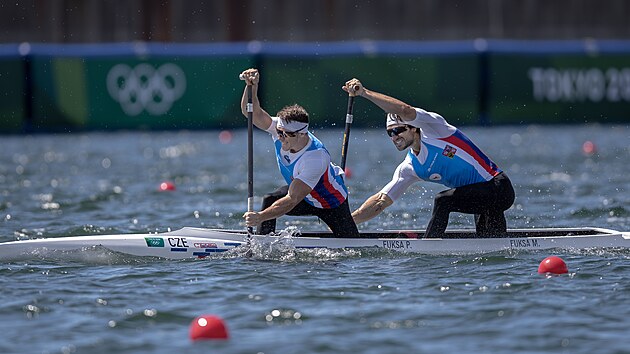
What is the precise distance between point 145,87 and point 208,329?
18289mm

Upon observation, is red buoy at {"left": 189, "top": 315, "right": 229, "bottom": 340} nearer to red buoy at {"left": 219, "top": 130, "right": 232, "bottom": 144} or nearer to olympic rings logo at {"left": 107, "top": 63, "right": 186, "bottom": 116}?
red buoy at {"left": 219, "top": 130, "right": 232, "bottom": 144}

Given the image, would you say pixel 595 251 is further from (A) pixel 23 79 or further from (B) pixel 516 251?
(A) pixel 23 79

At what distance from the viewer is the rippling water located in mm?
8102

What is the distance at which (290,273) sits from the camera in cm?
1048

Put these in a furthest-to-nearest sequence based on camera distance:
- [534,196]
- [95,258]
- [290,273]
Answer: [534,196]
[95,258]
[290,273]

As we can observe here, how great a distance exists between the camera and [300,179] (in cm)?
1109

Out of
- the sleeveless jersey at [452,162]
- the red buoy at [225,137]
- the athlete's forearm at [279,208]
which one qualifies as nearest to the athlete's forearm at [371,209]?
the sleeveless jersey at [452,162]

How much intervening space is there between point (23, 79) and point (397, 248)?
15.6 meters

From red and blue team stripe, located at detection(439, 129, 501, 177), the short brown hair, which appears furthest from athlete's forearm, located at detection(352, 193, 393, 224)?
the short brown hair

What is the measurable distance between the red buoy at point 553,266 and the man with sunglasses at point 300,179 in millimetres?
2005

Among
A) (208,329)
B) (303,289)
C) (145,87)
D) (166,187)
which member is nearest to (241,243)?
(303,289)

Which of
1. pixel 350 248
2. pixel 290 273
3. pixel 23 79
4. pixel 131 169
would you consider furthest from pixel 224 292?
pixel 23 79

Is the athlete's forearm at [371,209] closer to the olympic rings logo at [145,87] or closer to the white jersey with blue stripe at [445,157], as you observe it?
the white jersey with blue stripe at [445,157]

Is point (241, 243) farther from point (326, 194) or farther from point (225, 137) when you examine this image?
point (225, 137)
